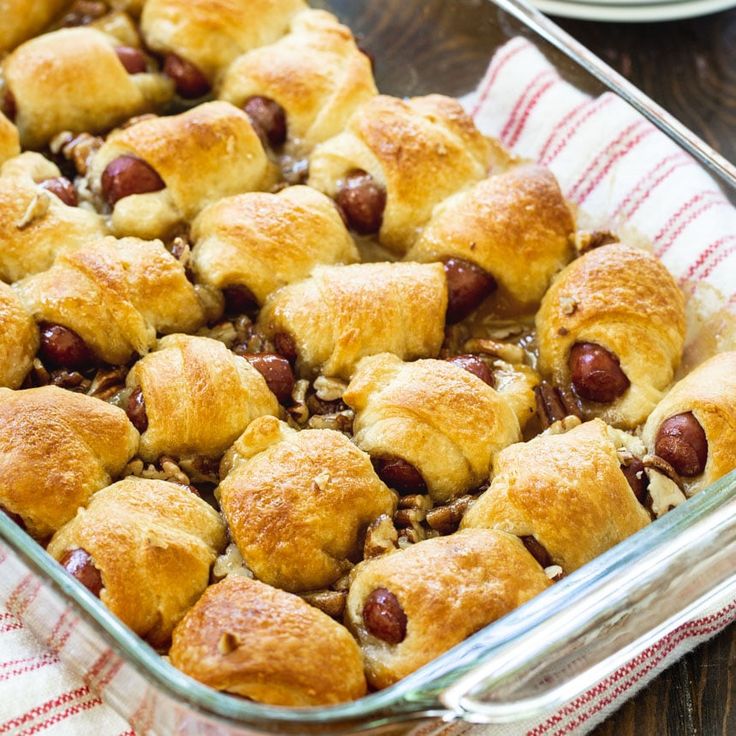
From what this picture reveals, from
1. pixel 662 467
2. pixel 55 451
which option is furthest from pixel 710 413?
pixel 55 451

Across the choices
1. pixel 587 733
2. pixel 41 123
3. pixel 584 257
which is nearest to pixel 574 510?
pixel 587 733

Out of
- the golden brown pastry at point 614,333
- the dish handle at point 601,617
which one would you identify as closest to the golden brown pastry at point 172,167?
the golden brown pastry at point 614,333

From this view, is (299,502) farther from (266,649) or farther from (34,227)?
(34,227)

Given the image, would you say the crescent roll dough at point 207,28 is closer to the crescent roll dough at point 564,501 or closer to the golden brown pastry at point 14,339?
the golden brown pastry at point 14,339

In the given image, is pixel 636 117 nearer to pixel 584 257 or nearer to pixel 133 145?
pixel 584 257

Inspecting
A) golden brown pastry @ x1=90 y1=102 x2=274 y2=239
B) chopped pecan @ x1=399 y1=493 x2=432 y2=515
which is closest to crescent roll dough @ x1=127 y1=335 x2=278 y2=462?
chopped pecan @ x1=399 y1=493 x2=432 y2=515

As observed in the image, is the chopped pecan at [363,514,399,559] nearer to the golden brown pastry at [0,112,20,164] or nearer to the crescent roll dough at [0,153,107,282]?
the crescent roll dough at [0,153,107,282]
